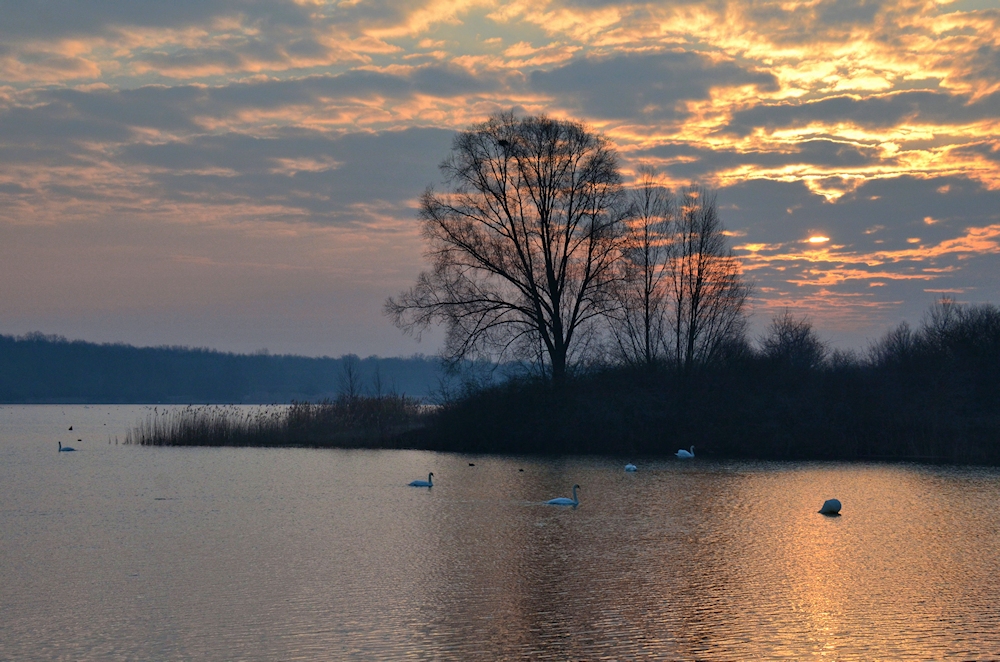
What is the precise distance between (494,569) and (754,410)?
1049 inches

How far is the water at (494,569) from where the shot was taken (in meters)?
9.88

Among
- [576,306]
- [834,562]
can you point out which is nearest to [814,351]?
[576,306]

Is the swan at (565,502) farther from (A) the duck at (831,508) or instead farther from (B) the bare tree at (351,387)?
(B) the bare tree at (351,387)

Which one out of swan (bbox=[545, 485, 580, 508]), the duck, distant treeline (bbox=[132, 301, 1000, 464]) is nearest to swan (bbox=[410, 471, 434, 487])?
swan (bbox=[545, 485, 580, 508])

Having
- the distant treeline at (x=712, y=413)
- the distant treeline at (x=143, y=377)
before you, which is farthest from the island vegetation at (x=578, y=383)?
the distant treeline at (x=143, y=377)

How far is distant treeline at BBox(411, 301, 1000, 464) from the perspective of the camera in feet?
118

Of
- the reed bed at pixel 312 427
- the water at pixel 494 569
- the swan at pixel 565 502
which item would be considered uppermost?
the reed bed at pixel 312 427

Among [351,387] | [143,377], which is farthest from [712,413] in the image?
[143,377]

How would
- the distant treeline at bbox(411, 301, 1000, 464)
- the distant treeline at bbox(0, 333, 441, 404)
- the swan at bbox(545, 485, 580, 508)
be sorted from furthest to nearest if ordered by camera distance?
the distant treeline at bbox(0, 333, 441, 404), the distant treeline at bbox(411, 301, 1000, 464), the swan at bbox(545, 485, 580, 508)

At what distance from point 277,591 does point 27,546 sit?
625 cm

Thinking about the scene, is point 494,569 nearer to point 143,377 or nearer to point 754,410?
point 754,410

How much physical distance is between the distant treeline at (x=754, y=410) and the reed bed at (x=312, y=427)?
7.23 ft

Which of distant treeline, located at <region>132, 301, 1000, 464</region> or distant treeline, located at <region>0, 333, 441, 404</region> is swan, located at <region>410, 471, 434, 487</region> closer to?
distant treeline, located at <region>132, 301, 1000, 464</region>

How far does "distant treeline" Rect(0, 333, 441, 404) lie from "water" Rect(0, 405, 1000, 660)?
10781 centimetres
